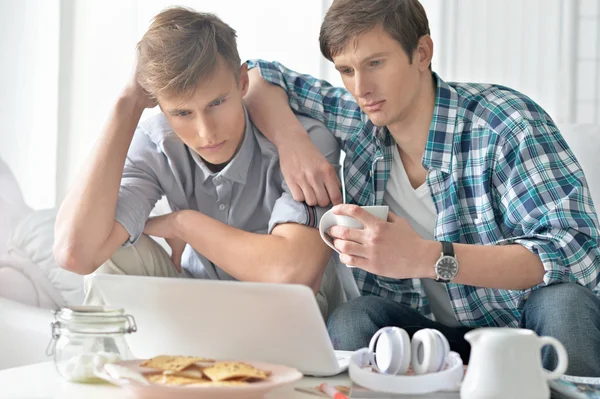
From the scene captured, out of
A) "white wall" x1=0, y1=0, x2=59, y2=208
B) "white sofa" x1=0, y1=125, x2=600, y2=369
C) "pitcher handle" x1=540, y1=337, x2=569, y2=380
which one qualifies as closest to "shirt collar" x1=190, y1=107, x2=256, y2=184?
"white sofa" x1=0, y1=125, x2=600, y2=369

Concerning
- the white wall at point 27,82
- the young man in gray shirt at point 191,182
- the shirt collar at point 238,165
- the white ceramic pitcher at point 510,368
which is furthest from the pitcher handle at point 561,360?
the white wall at point 27,82

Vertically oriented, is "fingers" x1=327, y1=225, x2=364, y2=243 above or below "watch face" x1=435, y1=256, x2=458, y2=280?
above

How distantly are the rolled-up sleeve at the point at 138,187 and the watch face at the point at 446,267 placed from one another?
2.16 feet

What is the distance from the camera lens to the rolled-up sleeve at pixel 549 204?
1.44 m

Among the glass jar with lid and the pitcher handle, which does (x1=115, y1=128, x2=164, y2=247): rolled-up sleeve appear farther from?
the pitcher handle

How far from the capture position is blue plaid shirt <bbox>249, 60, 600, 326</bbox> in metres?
1.46

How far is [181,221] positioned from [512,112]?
2.37 ft

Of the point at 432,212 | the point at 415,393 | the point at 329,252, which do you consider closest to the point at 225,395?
the point at 415,393

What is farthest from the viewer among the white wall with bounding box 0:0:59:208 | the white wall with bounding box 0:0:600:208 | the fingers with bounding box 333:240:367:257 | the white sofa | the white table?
the white wall with bounding box 0:0:59:208

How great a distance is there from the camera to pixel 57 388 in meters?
1.03

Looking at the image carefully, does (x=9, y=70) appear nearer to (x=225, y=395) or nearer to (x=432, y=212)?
(x=432, y=212)

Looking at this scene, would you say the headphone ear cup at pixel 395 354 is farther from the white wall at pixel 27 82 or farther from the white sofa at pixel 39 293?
the white wall at pixel 27 82

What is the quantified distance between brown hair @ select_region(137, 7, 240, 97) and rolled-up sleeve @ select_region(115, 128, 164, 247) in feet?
0.50

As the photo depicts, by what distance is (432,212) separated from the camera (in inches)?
66.6
